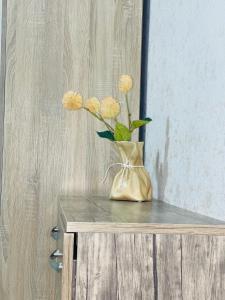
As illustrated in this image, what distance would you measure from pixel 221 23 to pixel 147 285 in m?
0.61

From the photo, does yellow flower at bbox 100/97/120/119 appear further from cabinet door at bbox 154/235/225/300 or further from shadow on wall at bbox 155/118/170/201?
cabinet door at bbox 154/235/225/300

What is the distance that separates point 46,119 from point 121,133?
1.29 feet

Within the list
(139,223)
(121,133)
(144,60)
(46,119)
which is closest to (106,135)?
(121,133)

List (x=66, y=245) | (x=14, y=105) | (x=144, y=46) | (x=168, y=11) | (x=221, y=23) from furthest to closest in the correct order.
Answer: (x=144, y=46) < (x=14, y=105) < (x=168, y=11) < (x=221, y=23) < (x=66, y=245)

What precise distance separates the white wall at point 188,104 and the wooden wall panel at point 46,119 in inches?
7.5

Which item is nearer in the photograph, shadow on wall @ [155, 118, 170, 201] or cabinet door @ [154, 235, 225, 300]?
cabinet door @ [154, 235, 225, 300]

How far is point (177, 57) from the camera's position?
1.77 metres

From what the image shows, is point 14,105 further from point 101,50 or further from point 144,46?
point 144,46

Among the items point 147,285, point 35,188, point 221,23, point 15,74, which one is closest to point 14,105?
point 15,74

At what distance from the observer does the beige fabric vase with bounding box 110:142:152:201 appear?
180 centimetres

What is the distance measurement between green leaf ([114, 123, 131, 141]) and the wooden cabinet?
0.74 meters

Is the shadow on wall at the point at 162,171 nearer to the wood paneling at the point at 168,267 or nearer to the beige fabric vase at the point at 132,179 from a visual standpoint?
the beige fabric vase at the point at 132,179

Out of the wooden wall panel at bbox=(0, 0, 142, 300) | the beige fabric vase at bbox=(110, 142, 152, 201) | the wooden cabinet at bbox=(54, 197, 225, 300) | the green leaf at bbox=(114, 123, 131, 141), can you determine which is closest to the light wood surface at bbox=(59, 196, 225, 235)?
the wooden cabinet at bbox=(54, 197, 225, 300)

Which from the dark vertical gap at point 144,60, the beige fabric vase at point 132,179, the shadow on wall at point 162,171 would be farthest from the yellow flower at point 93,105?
the dark vertical gap at point 144,60
